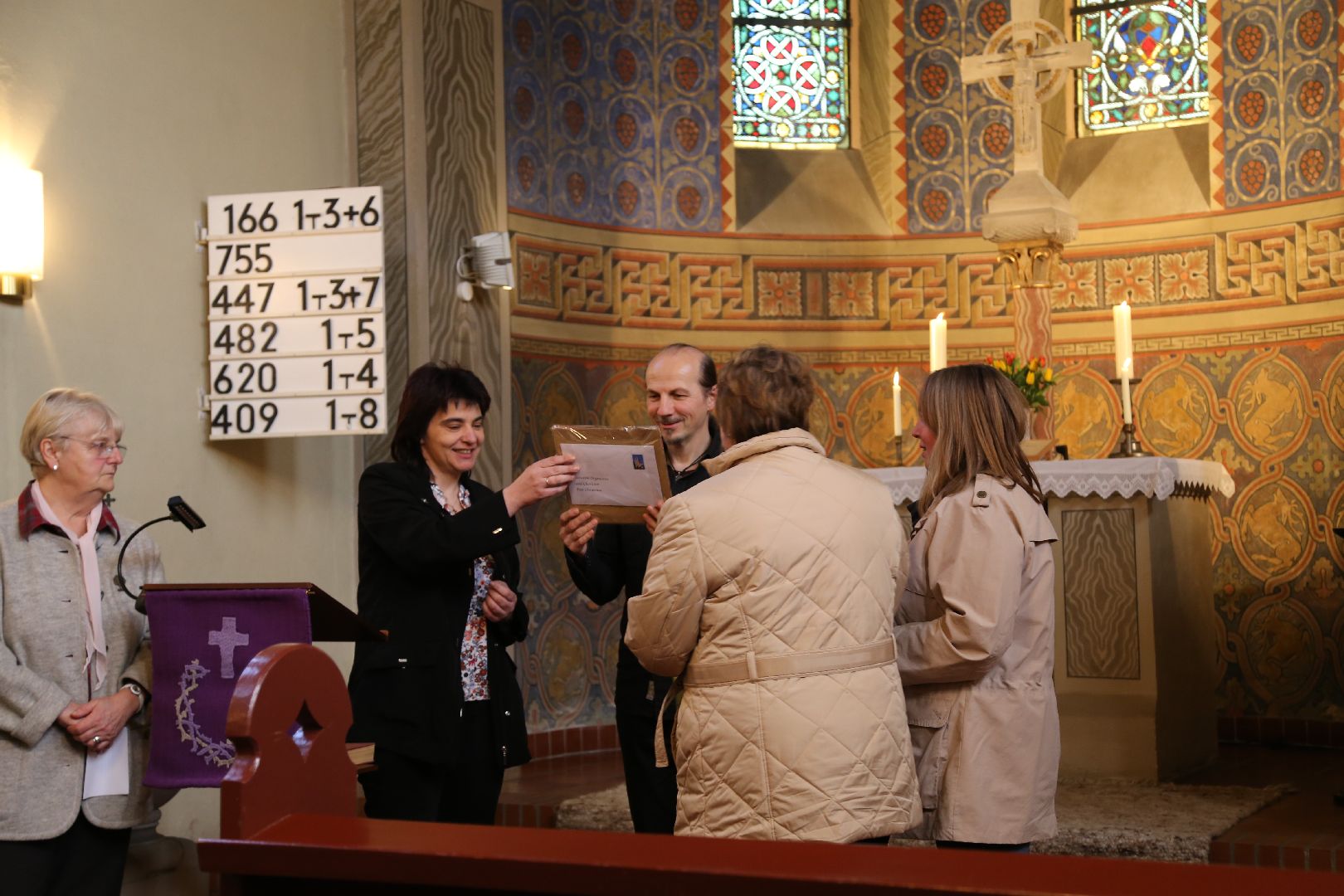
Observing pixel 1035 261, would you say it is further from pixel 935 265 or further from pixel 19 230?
pixel 19 230

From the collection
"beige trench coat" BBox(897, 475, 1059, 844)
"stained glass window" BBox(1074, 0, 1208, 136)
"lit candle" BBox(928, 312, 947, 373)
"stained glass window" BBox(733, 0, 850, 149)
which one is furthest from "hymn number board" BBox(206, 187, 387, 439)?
"stained glass window" BBox(1074, 0, 1208, 136)

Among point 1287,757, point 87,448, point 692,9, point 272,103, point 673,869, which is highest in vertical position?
point 692,9

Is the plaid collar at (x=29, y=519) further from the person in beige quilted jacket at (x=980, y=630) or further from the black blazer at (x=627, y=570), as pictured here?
the person in beige quilted jacket at (x=980, y=630)

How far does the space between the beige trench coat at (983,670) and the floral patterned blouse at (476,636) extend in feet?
3.37

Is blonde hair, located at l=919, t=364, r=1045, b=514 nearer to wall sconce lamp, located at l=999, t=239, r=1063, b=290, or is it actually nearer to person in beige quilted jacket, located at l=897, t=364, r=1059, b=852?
person in beige quilted jacket, located at l=897, t=364, r=1059, b=852

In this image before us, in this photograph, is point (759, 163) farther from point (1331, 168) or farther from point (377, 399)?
point (377, 399)

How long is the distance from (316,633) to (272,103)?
10.1 ft

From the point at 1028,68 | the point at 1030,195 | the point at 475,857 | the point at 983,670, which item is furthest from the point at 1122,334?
the point at 475,857

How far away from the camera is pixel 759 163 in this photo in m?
8.73

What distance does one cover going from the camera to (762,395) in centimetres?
263

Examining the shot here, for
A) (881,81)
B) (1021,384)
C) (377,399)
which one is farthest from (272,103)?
(881,81)

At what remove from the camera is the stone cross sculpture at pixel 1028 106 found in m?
6.88

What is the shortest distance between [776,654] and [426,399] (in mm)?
1244

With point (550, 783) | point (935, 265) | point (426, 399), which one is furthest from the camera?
point (935, 265)
